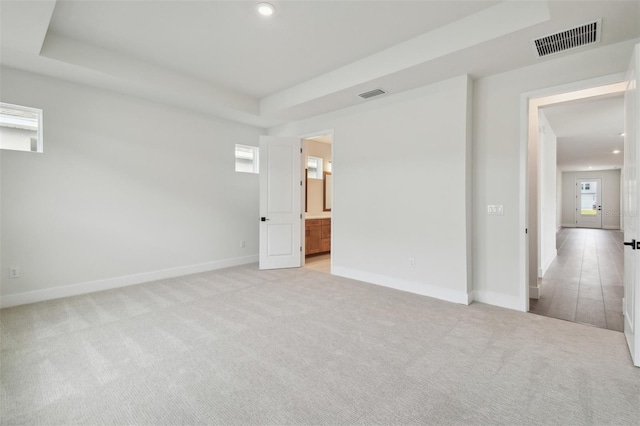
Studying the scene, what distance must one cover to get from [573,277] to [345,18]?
5.23 metres

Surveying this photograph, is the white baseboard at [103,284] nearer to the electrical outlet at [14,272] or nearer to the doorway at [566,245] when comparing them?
the electrical outlet at [14,272]

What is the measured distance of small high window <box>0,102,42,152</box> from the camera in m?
3.41

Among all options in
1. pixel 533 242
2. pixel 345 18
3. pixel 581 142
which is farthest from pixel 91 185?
pixel 581 142

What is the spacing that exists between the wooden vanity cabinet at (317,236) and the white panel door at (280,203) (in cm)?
82

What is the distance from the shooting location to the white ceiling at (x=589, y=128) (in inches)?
186

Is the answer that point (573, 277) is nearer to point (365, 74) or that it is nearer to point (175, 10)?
point (365, 74)

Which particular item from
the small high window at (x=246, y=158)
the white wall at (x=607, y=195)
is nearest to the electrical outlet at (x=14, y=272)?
the small high window at (x=246, y=158)

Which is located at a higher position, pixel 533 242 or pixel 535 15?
pixel 535 15

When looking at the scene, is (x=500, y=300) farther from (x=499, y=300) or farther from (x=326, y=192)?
(x=326, y=192)

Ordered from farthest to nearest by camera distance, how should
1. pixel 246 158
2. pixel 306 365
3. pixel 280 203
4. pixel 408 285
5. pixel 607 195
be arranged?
pixel 607 195 → pixel 246 158 → pixel 280 203 → pixel 408 285 → pixel 306 365

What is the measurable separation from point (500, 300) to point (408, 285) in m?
1.08

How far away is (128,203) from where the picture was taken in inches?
170

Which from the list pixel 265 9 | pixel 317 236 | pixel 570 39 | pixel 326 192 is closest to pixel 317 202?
pixel 326 192

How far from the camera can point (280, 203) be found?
545 cm
